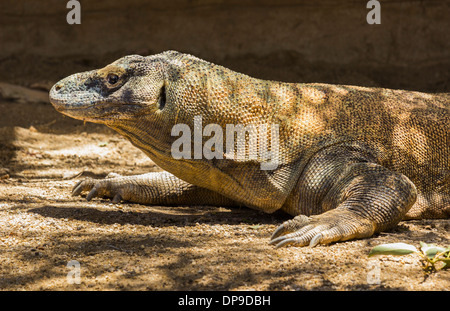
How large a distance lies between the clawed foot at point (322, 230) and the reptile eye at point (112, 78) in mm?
1879

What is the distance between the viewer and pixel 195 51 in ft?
36.2

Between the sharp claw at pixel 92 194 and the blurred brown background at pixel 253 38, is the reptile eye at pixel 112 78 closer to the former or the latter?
the sharp claw at pixel 92 194

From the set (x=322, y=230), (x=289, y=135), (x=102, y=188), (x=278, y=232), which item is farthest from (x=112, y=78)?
(x=322, y=230)

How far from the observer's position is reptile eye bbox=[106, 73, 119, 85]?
5.00 meters

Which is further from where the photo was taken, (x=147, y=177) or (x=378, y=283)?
(x=147, y=177)

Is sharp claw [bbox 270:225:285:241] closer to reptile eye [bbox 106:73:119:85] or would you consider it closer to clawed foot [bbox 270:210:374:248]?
clawed foot [bbox 270:210:374:248]

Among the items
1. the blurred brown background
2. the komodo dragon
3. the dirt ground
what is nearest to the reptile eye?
the komodo dragon

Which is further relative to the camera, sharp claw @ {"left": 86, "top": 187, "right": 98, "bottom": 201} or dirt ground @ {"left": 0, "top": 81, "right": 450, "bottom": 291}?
sharp claw @ {"left": 86, "top": 187, "right": 98, "bottom": 201}

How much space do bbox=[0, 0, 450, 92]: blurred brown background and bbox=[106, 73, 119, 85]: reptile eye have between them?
5799 millimetres

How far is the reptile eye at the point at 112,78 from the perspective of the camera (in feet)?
16.4

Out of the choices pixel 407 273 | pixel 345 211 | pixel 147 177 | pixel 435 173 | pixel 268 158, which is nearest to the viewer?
pixel 407 273

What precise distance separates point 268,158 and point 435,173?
166cm

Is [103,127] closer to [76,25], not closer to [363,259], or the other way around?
[76,25]
